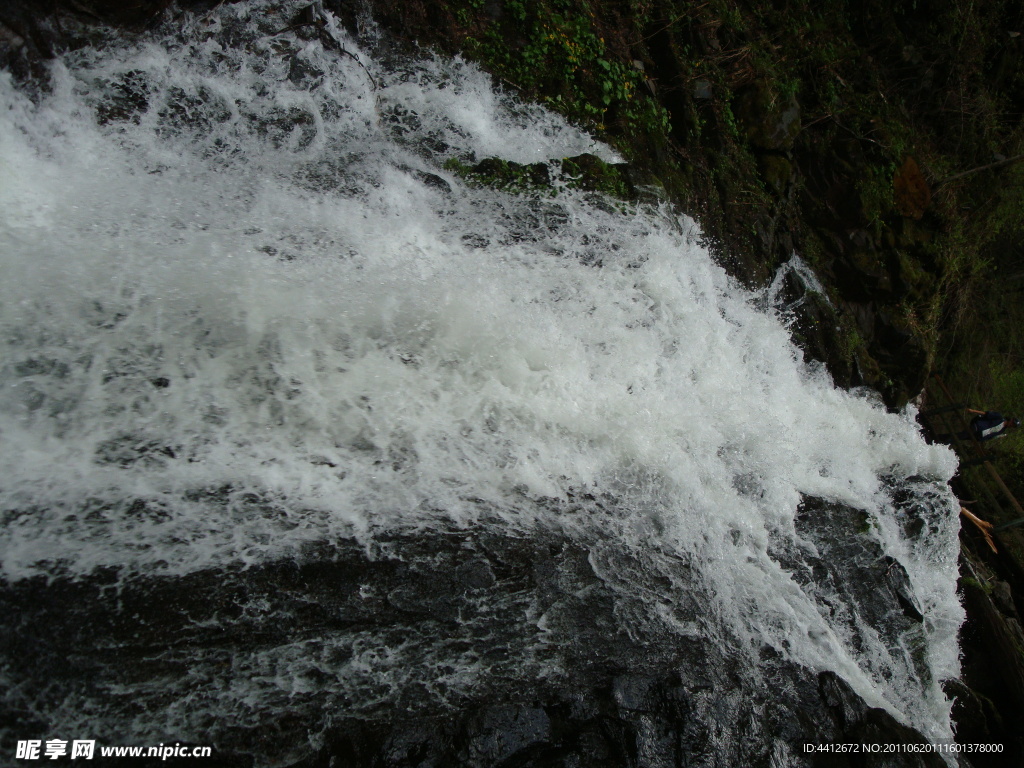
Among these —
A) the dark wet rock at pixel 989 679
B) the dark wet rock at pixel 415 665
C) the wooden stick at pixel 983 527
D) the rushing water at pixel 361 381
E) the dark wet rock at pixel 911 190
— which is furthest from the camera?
the dark wet rock at pixel 911 190

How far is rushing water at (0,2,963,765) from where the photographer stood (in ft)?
8.80

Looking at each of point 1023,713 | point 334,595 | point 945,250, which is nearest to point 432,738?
point 334,595

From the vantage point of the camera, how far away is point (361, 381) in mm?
3338

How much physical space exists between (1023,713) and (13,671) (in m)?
6.69

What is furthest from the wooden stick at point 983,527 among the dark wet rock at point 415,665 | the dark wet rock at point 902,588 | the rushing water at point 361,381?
the dark wet rock at point 415,665

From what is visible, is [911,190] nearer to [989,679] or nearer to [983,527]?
[983,527]

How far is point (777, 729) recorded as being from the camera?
330 centimetres

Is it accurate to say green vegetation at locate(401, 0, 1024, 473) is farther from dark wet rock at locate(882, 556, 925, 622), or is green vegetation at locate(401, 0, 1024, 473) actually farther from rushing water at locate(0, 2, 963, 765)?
dark wet rock at locate(882, 556, 925, 622)

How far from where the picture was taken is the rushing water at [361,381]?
8.80ft

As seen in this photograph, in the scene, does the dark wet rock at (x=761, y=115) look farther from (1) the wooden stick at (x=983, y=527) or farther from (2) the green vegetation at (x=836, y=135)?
(1) the wooden stick at (x=983, y=527)

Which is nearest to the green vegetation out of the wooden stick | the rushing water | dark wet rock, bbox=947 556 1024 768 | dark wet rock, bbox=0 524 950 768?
the rushing water

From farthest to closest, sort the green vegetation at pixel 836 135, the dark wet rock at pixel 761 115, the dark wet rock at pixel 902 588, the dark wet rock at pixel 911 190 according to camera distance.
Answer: the dark wet rock at pixel 911 190 < the dark wet rock at pixel 761 115 < the green vegetation at pixel 836 135 < the dark wet rock at pixel 902 588

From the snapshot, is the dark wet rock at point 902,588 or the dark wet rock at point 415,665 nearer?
the dark wet rock at point 415,665

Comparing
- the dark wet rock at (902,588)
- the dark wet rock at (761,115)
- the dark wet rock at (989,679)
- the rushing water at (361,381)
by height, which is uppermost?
the dark wet rock at (761,115)
